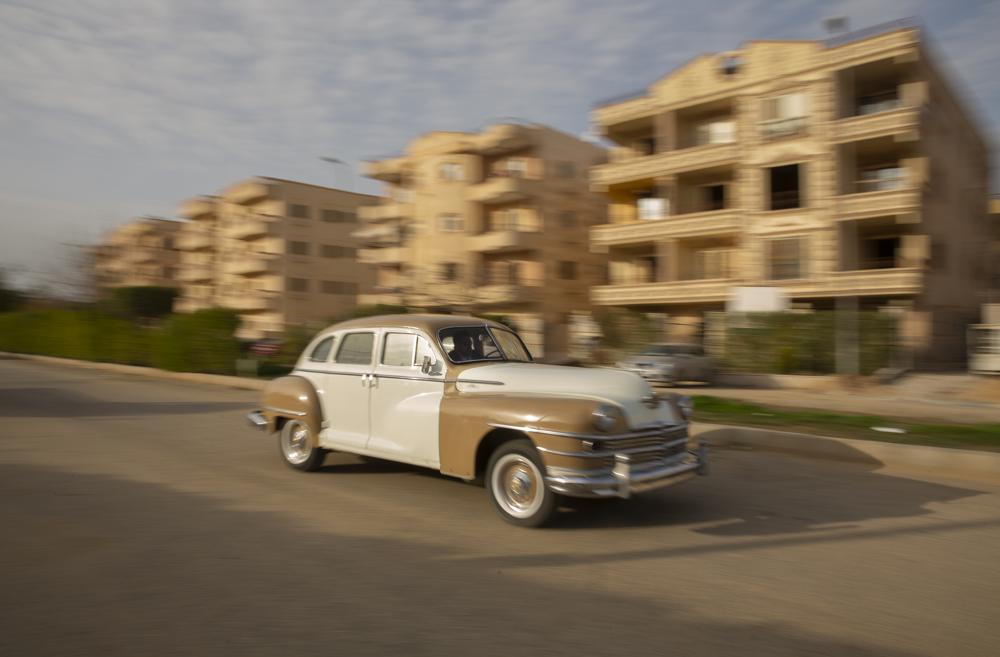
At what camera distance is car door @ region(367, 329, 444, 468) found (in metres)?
6.83

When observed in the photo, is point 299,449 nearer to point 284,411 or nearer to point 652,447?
point 284,411

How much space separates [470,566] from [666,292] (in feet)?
95.5

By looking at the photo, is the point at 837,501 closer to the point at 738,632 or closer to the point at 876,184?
the point at 738,632

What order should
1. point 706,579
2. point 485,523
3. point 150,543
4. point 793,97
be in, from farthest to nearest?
1. point 793,97
2. point 485,523
3. point 150,543
4. point 706,579

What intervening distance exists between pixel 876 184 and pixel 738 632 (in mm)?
29388

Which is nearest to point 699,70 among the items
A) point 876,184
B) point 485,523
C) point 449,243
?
point 876,184

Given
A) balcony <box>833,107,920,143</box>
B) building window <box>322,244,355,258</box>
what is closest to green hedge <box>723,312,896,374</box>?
balcony <box>833,107,920,143</box>

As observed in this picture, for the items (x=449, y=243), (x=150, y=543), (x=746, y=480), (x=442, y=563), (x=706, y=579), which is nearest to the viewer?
(x=706, y=579)

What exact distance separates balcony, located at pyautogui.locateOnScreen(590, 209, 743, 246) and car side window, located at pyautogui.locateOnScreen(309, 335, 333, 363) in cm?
2592

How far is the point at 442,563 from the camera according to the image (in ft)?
16.7

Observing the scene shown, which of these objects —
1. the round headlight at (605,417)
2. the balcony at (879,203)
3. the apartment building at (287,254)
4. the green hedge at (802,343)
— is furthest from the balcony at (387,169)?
the round headlight at (605,417)

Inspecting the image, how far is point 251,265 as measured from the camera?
57.7 metres

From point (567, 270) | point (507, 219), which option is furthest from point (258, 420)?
point (567, 270)

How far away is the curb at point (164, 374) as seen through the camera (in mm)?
19859
